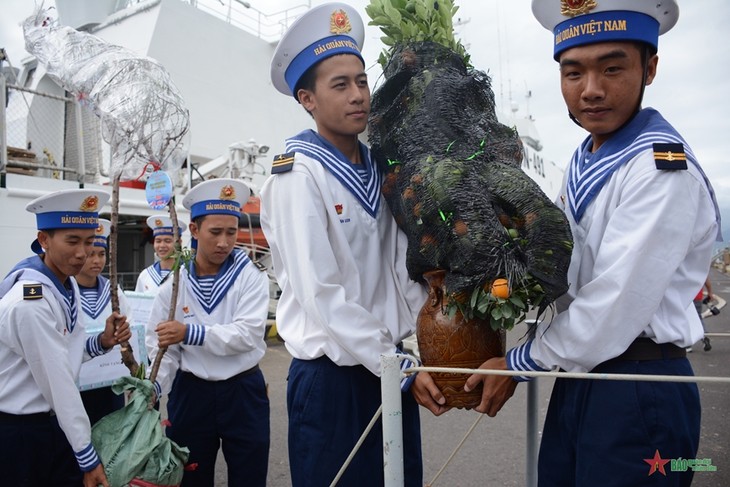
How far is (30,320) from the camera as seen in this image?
2.48 metres

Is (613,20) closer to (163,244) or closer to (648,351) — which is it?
(648,351)

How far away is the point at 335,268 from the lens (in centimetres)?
190

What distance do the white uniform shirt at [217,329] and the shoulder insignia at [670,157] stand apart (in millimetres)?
2304

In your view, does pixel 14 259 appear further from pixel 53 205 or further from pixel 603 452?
pixel 603 452

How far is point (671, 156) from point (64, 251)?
281cm

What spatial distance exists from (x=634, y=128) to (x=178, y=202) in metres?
8.98

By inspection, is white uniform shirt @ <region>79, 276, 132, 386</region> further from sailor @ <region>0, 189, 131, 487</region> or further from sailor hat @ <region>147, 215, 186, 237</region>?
sailor hat @ <region>147, 215, 186, 237</region>

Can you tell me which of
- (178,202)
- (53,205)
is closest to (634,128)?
(53,205)

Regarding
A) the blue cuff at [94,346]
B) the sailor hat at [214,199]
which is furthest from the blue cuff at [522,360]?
the blue cuff at [94,346]

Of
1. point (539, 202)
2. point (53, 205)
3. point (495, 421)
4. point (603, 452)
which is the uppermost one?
point (53, 205)

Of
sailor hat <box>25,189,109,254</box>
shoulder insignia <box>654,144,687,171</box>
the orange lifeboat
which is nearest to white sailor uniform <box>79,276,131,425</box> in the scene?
sailor hat <box>25,189,109,254</box>

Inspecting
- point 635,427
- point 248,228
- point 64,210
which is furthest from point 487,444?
point 248,228

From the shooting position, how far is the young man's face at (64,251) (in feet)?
9.45

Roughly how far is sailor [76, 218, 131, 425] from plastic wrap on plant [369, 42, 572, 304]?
2.42 metres
